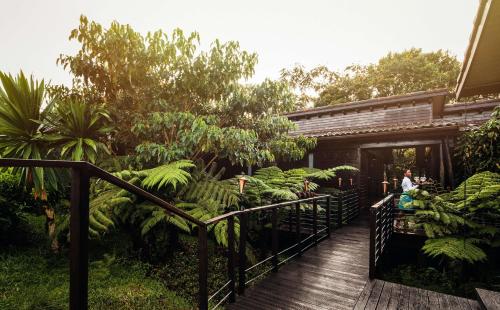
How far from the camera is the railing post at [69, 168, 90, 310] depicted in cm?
110

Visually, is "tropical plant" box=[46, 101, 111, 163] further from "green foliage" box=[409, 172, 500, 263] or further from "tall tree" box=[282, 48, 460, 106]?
"tall tree" box=[282, 48, 460, 106]


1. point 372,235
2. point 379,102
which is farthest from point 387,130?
point 372,235

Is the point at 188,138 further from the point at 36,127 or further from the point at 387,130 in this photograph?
the point at 387,130

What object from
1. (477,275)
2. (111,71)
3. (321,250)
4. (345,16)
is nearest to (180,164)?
(111,71)

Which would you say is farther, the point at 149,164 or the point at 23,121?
the point at 149,164

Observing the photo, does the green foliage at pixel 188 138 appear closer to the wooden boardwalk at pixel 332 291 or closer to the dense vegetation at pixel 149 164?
the dense vegetation at pixel 149 164

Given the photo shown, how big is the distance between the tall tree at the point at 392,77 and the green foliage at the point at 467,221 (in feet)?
60.3

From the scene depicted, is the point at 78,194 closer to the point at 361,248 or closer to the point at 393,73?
the point at 361,248

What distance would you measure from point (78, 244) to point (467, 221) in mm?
6402

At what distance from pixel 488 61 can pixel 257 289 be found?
4.16 meters

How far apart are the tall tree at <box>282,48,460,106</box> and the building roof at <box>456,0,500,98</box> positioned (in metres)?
20.0

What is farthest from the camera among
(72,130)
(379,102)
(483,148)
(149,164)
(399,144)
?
(379,102)

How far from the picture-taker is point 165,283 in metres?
4.90

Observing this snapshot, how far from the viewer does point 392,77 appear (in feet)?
73.3
